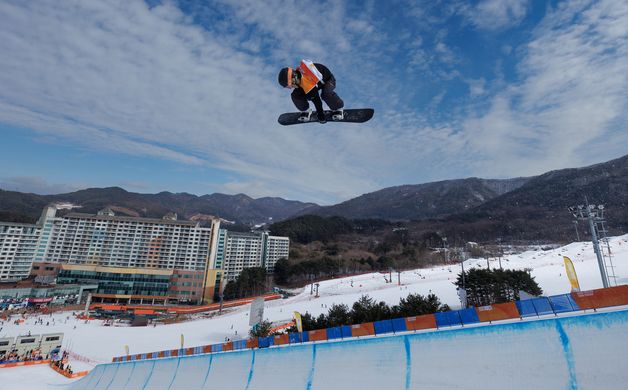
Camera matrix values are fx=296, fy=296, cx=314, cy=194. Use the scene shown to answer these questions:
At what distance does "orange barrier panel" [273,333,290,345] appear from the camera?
16.0 m

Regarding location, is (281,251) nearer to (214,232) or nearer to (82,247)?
(214,232)

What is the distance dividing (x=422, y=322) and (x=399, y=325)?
1.02 meters

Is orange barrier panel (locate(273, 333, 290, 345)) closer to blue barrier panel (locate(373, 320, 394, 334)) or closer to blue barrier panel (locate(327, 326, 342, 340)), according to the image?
blue barrier panel (locate(327, 326, 342, 340))

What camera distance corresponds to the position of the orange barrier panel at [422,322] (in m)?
12.3

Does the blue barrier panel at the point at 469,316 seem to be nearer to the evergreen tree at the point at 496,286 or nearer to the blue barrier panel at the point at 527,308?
the blue barrier panel at the point at 527,308

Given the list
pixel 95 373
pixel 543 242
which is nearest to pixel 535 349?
pixel 95 373

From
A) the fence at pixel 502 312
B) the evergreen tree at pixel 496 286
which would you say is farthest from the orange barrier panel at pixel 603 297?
the evergreen tree at pixel 496 286

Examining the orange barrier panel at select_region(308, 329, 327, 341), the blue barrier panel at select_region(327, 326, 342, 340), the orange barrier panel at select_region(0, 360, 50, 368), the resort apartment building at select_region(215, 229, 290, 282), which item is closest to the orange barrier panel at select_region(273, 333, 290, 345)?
the orange barrier panel at select_region(308, 329, 327, 341)

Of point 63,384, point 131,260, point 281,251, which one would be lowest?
point 63,384

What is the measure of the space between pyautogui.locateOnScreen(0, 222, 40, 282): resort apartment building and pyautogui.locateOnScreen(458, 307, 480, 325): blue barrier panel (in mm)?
131130

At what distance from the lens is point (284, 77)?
6.67m

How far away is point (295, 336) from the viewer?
15.6 meters

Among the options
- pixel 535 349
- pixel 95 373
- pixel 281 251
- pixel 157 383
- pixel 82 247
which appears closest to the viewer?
pixel 535 349

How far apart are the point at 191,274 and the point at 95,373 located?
7390 cm
